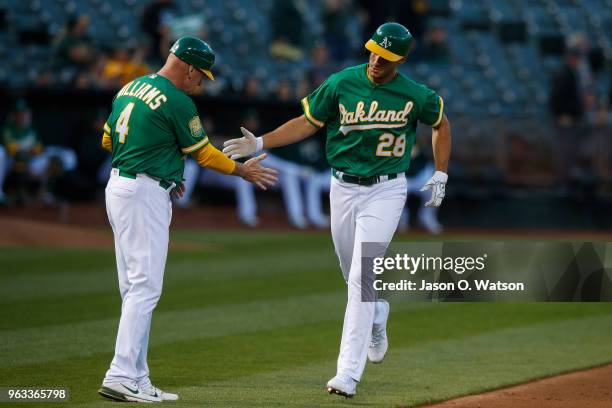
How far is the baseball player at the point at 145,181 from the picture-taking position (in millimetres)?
6262

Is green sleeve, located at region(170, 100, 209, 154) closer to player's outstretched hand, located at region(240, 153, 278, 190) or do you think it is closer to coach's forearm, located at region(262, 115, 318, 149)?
player's outstretched hand, located at region(240, 153, 278, 190)

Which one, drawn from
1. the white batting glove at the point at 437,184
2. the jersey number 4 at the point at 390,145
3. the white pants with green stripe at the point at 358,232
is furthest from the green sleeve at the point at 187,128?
the white batting glove at the point at 437,184

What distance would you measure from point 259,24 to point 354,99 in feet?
51.0

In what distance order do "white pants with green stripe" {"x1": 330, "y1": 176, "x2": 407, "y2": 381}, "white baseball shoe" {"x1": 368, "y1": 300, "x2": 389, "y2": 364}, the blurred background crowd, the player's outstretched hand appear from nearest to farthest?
"white pants with green stripe" {"x1": 330, "y1": 176, "x2": 407, "y2": 381}, the player's outstretched hand, "white baseball shoe" {"x1": 368, "y1": 300, "x2": 389, "y2": 364}, the blurred background crowd

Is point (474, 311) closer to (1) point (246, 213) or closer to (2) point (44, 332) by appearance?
(2) point (44, 332)

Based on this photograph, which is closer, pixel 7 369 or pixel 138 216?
pixel 138 216

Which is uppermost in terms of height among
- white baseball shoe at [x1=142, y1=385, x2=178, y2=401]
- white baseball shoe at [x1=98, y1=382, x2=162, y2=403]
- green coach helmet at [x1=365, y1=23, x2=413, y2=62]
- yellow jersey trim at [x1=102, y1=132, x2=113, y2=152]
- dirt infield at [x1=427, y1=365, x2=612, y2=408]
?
green coach helmet at [x1=365, y1=23, x2=413, y2=62]

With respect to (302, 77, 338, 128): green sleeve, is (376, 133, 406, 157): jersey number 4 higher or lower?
lower

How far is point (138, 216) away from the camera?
6285 millimetres

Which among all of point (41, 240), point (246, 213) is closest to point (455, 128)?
point (246, 213)

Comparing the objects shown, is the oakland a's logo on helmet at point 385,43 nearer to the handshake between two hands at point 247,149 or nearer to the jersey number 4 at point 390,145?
the jersey number 4 at point 390,145

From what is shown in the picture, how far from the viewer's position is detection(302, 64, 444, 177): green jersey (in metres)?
6.77

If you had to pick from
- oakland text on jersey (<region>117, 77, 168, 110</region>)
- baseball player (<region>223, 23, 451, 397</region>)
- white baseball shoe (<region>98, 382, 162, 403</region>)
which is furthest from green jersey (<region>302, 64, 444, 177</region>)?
white baseball shoe (<region>98, 382, 162, 403</region>)

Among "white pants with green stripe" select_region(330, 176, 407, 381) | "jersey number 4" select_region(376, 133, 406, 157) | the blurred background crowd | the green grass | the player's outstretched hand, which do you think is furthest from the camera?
the blurred background crowd
